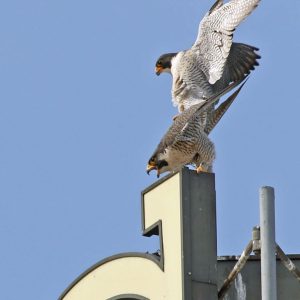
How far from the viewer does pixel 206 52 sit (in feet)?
47.7

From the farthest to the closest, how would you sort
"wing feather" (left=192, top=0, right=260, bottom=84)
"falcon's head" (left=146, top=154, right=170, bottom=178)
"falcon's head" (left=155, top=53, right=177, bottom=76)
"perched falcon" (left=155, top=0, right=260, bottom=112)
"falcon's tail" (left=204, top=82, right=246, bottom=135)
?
"falcon's head" (left=155, top=53, right=177, bottom=76)
"wing feather" (left=192, top=0, right=260, bottom=84)
"perched falcon" (left=155, top=0, right=260, bottom=112)
"falcon's tail" (left=204, top=82, right=246, bottom=135)
"falcon's head" (left=146, top=154, right=170, bottom=178)

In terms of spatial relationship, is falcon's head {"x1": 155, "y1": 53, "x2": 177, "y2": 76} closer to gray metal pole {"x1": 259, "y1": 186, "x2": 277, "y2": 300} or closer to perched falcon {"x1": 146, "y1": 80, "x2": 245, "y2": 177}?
perched falcon {"x1": 146, "y1": 80, "x2": 245, "y2": 177}

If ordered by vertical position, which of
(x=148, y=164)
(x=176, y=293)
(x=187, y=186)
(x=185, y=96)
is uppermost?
(x=185, y=96)

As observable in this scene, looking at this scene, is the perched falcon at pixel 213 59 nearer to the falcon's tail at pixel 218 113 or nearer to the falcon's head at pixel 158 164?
the falcon's tail at pixel 218 113

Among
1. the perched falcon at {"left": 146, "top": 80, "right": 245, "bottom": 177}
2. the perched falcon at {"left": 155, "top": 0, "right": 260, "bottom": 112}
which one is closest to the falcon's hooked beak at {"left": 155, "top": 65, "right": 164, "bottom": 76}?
the perched falcon at {"left": 155, "top": 0, "right": 260, "bottom": 112}

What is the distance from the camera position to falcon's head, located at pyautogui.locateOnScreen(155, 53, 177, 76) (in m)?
15.0

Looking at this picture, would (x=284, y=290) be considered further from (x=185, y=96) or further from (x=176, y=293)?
(x=185, y=96)

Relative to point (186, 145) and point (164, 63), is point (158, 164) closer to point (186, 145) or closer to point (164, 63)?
point (186, 145)

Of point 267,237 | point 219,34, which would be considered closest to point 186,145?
point 219,34

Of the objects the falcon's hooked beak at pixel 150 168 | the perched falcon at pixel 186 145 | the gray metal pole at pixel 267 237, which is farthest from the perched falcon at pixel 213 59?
the gray metal pole at pixel 267 237

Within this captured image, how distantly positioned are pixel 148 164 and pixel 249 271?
9.66 ft

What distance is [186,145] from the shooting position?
1238 cm

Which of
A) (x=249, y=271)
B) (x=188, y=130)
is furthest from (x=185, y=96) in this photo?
(x=249, y=271)

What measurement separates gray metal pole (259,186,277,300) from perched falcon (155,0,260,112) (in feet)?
15.2
